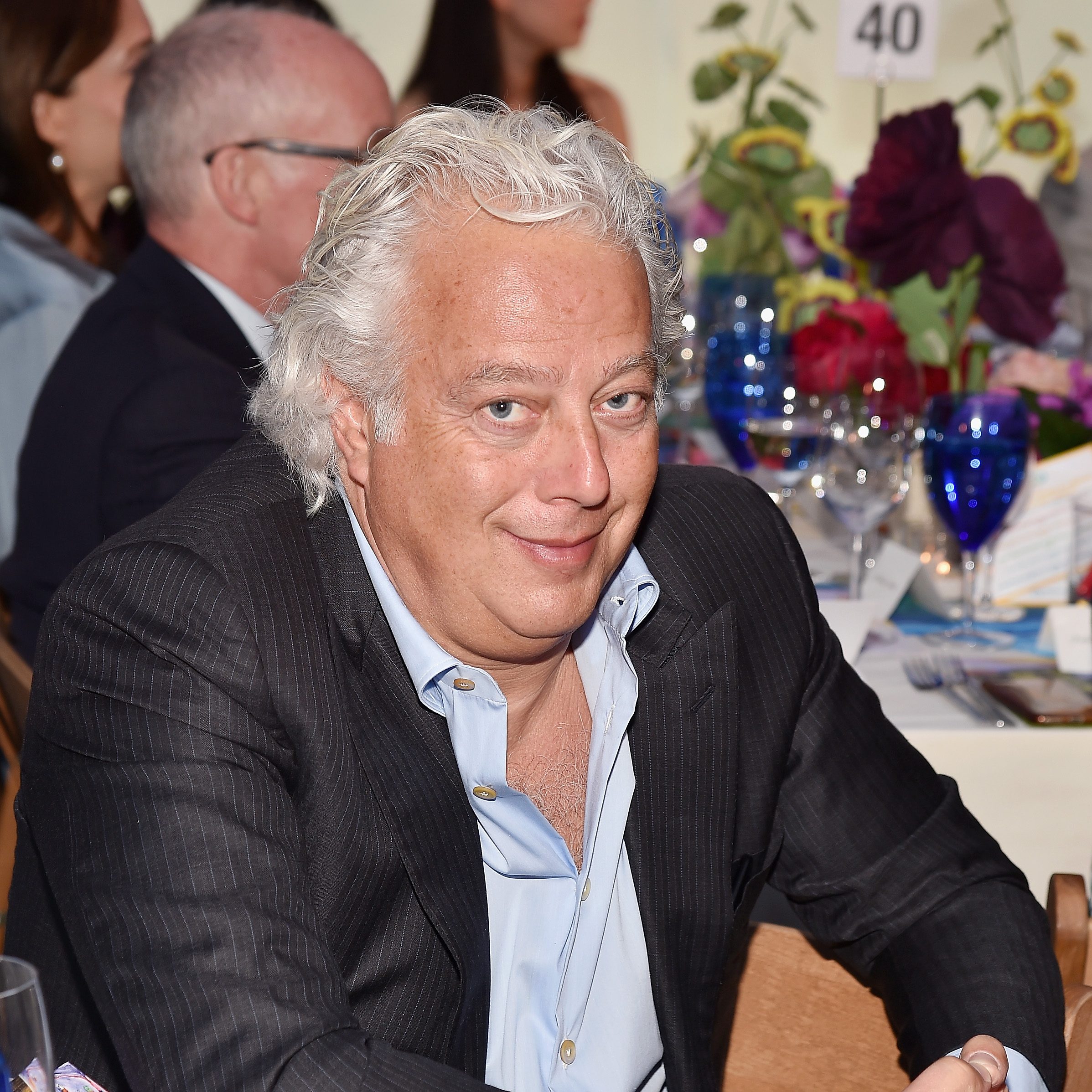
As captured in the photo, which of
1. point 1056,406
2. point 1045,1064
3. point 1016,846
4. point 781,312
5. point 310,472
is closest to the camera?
point 1045,1064

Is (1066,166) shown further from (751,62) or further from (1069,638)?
(1069,638)

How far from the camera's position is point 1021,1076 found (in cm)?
117

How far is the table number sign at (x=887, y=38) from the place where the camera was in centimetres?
299

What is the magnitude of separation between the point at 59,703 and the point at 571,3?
379 centimetres

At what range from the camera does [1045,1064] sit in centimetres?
120

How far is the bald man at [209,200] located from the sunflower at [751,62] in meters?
0.85

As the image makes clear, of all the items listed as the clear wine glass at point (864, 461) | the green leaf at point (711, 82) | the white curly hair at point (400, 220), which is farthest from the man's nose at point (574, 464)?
the green leaf at point (711, 82)

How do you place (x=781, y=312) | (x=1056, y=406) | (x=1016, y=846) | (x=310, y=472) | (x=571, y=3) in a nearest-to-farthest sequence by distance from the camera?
(x=310, y=472) → (x=1016, y=846) → (x=1056, y=406) → (x=781, y=312) → (x=571, y=3)

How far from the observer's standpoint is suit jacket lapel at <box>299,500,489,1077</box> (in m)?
1.20

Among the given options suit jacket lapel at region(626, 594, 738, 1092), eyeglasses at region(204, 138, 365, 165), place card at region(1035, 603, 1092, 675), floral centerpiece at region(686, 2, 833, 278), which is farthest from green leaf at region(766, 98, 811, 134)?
suit jacket lapel at region(626, 594, 738, 1092)

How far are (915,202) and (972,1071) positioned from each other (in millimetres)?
1822

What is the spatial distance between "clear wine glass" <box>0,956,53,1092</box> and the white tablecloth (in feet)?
3.98

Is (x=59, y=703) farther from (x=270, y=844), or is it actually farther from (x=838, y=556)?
(x=838, y=556)

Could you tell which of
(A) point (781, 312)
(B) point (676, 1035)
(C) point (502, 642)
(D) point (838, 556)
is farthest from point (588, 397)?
(A) point (781, 312)
